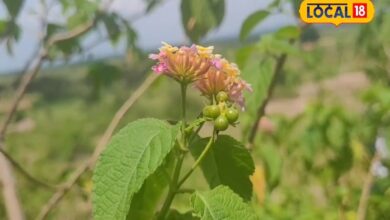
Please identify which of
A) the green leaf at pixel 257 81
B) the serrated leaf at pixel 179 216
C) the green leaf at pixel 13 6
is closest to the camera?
the serrated leaf at pixel 179 216

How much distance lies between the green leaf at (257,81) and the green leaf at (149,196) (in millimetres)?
361

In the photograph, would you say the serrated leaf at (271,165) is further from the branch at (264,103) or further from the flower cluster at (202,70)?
the flower cluster at (202,70)

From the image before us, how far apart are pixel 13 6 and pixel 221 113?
35 cm

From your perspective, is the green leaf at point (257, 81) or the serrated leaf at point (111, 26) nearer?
the green leaf at point (257, 81)

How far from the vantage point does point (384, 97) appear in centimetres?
124

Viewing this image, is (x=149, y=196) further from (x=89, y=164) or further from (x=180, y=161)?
(x=89, y=164)

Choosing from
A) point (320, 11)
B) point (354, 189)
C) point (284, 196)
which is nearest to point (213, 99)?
point (320, 11)

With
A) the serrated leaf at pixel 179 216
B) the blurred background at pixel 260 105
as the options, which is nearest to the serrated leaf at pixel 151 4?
the blurred background at pixel 260 105

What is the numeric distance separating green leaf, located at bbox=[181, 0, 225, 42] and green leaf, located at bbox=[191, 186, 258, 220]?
0.35m

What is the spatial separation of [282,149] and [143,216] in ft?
4.41

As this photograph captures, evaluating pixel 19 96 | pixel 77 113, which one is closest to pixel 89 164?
pixel 19 96

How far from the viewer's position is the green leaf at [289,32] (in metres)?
0.99

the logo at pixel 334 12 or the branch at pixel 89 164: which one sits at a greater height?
the logo at pixel 334 12

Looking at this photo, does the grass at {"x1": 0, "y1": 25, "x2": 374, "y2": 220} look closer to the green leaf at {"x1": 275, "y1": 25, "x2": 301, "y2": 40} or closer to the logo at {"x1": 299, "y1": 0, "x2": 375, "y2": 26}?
the green leaf at {"x1": 275, "y1": 25, "x2": 301, "y2": 40}
